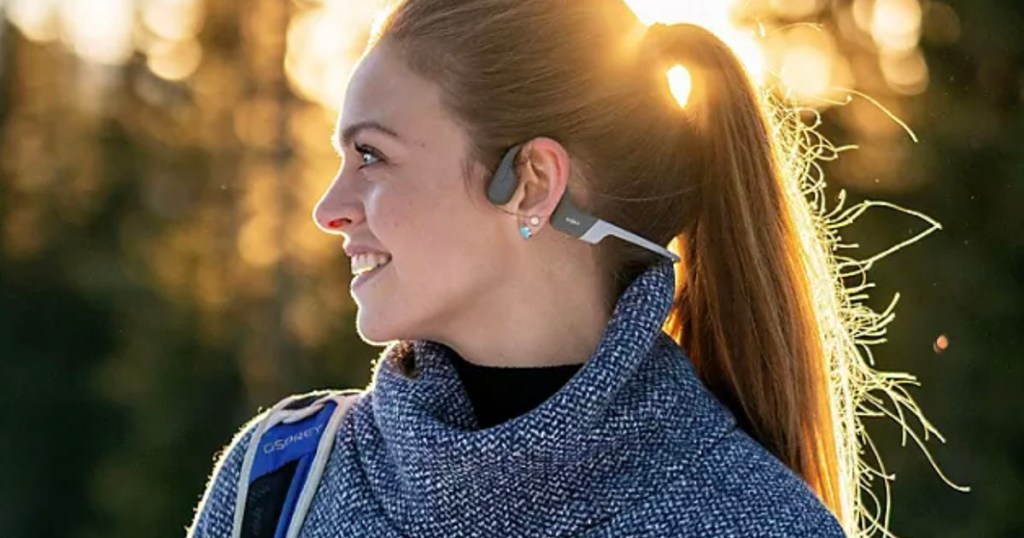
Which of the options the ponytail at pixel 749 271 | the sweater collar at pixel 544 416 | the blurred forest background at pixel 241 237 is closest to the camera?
the sweater collar at pixel 544 416

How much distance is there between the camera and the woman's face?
2145 mm

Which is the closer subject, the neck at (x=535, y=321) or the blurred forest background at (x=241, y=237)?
the neck at (x=535, y=321)

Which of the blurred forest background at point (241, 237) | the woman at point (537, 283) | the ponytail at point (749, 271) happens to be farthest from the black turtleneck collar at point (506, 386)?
the blurred forest background at point (241, 237)

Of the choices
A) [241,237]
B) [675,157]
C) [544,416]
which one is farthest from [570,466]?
[241,237]

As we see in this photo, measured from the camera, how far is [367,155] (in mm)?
2197

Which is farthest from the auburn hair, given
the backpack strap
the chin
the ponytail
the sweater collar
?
the backpack strap

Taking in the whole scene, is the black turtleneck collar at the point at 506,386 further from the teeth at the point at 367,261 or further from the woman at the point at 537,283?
the teeth at the point at 367,261

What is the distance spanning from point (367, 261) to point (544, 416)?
26 cm

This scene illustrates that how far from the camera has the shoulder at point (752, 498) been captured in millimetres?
2146

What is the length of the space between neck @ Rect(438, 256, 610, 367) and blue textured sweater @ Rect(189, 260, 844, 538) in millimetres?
40

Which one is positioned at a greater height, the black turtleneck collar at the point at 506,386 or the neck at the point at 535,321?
the neck at the point at 535,321

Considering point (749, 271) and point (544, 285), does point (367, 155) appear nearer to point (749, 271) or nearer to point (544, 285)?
point (544, 285)

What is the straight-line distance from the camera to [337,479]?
86.6 inches

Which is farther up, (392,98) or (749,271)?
(392,98)
